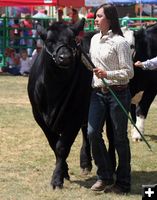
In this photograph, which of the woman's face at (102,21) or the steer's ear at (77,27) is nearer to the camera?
the woman's face at (102,21)

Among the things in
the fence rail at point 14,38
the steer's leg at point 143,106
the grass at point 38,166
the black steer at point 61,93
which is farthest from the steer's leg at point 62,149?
the fence rail at point 14,38

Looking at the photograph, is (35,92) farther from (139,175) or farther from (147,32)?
(147,32)

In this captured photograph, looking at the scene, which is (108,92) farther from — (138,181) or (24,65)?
(24,65)

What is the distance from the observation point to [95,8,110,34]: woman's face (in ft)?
17.6

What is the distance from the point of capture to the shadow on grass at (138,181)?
599 centimetres

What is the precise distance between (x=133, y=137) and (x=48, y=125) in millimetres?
3089

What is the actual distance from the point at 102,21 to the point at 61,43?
481mm

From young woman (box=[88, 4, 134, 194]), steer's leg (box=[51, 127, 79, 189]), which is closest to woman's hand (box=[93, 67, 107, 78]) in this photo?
young woman (box=[88, 4, 134, 194])

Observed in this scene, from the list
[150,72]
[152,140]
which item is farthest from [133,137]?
[150,72]

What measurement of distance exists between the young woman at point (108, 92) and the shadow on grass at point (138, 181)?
0.26 m

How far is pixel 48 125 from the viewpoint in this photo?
6.01 meters

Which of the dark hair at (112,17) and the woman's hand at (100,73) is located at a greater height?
the dark hair at (112,17)

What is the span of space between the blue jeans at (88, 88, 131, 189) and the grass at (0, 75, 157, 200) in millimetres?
233

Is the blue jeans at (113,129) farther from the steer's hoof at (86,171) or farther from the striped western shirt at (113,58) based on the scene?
the steer's hoof at (86,171)
